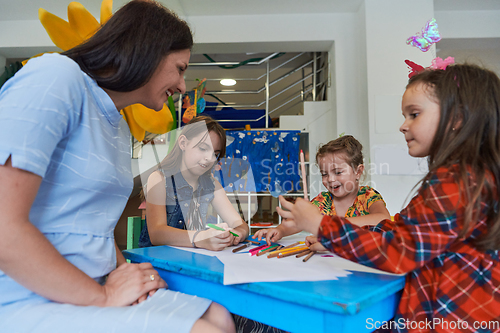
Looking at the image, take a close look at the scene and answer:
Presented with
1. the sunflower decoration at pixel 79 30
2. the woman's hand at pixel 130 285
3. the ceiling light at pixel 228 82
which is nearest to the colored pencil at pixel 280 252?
the woman's hand at pixel 130 285

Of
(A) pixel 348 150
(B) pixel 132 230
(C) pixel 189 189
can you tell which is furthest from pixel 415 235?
(B) pixel 132 230

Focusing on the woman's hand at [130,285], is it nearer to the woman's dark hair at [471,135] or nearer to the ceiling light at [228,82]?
the woman's dark hair at [471,135]

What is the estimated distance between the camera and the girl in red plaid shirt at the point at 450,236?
537mm

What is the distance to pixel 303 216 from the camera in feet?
2.06

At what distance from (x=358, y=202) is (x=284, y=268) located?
3.00ft

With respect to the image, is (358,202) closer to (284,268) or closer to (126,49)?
(284,268)

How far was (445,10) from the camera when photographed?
3326 mm

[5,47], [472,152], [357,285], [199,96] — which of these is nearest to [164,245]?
[357,285]

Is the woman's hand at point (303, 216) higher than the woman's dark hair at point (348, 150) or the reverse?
the reverse

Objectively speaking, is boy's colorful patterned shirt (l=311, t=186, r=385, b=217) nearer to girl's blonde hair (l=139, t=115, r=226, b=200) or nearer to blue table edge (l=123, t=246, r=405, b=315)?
girl's blonde hair (l=139, t=115, r=226, b=200)

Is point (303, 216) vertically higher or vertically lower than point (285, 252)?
higher

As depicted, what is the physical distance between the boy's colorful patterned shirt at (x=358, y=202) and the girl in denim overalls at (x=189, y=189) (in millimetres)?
458

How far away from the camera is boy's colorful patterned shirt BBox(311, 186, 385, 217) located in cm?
139

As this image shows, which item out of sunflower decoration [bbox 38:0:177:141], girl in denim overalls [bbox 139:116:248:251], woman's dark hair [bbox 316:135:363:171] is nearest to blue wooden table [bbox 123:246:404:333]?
Result: girl in denim overalls [bbox 139:116:248:251]
